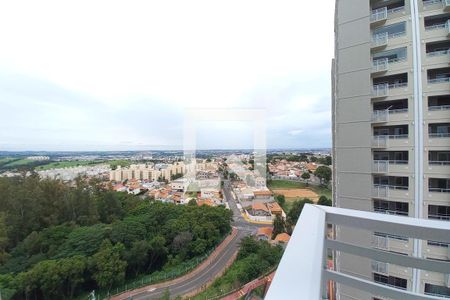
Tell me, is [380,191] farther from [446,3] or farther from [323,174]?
[323,174]

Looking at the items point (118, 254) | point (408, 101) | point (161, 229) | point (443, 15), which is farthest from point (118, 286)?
point (443, 15)

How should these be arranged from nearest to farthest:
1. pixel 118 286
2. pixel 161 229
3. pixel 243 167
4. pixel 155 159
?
pixel 118 286 → pixel 161 229 → pixel 243 167 → pixel 155 159

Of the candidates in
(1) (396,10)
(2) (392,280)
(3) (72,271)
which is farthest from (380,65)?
(3) (72,271)

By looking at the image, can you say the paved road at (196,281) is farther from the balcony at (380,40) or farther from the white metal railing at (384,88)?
the balcony at (380,40)

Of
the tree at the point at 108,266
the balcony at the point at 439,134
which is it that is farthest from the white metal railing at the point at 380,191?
the tree at the point at 108,266

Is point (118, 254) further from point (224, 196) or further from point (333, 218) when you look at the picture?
point (224, 196)
